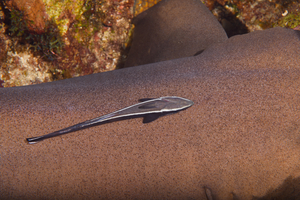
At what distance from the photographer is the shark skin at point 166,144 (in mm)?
1114

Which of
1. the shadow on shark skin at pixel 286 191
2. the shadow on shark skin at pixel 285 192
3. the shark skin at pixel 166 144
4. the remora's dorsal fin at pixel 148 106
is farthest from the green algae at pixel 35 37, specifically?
the shadow on shark skin at pixel 286 191

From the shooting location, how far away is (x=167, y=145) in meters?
1.15

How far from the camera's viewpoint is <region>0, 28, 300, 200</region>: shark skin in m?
1.11

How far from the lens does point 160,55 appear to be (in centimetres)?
208

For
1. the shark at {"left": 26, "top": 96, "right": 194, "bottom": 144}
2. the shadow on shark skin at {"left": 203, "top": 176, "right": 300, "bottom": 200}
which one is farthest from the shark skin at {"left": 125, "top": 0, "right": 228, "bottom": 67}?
the shadow on shark skin at {"left": 203, "top": 176, "right": 300, "bottom": 200}

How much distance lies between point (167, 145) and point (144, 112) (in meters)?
0.28

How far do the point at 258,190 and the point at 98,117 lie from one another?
49.9 inches

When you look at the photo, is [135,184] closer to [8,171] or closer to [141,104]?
[141,104]

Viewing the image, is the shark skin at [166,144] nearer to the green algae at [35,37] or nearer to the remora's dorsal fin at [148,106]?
the remora's dorsal fin at [148,106]

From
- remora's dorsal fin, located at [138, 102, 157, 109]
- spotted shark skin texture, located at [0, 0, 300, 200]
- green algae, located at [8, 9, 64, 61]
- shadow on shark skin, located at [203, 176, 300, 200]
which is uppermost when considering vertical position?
green algae, located at [8, 9, 64, 61]

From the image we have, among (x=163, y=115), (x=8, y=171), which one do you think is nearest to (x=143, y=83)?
(x=163, y=115)

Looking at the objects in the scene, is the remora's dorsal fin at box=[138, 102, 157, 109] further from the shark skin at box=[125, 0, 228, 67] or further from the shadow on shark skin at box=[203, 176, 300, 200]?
the shark skin at box=[125, 0, 228, 67]

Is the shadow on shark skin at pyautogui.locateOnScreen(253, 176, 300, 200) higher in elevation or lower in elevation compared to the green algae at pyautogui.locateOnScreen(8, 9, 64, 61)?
lower

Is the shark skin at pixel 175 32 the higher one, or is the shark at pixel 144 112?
the shark skin at pixel 175 32
